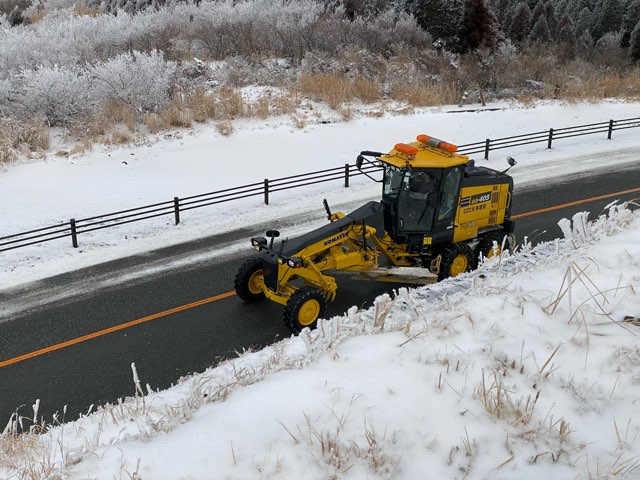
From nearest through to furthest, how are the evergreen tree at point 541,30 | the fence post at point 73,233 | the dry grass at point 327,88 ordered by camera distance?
1. the fence post at point 73,233
2. the dry grass at point 327,88
3. the evergreen tree at point 541,30

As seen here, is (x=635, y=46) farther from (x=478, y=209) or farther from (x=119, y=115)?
(x=478, y=209)

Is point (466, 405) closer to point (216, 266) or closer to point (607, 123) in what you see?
point (216, 266)

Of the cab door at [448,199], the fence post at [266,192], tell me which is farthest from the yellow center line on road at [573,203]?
the fence post at [266,192]

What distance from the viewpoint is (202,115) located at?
76.3 feet

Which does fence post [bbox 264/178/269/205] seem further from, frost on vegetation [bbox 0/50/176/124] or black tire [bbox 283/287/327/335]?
frost on vegetation [bbox 0/50/176/124]

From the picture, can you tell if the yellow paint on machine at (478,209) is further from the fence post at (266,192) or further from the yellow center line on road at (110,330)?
the fence post at (266,192)

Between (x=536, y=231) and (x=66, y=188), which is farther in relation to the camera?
(x=66, y=188)

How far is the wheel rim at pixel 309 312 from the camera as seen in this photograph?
980 cm

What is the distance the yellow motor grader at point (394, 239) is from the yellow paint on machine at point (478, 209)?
0.07 feet

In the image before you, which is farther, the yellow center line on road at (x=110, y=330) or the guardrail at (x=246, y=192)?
the guardrail at (x=246, y=192)

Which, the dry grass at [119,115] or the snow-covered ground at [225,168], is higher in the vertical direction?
the dry grass at [119,115]

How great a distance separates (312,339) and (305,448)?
1.40 metres

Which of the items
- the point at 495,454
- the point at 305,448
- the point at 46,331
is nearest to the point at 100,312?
the point at 46,331

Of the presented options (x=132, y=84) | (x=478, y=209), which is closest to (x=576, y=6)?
A: (x=132, y=84)
